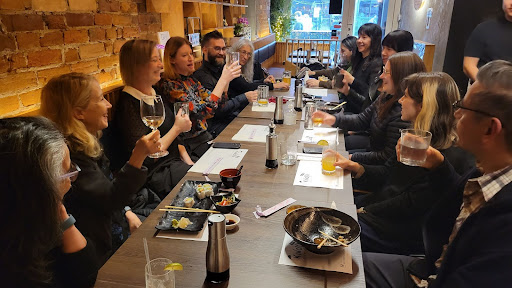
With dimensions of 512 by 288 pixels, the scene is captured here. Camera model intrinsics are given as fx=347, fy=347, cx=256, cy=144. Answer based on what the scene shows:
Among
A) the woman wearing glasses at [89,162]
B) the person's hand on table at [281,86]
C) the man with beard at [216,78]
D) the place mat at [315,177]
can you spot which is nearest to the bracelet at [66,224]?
the woman wearing glasses at [89,162]

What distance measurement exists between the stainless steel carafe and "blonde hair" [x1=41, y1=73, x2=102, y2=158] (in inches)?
31.4

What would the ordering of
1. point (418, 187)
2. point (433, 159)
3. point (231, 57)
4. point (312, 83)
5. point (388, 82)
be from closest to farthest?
point (433, 159) < point (418, 187) < point (388, 82) < point (231, 57) < point (312, 83)

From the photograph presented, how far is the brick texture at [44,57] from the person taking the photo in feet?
6.26

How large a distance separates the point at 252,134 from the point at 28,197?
5.19 ft

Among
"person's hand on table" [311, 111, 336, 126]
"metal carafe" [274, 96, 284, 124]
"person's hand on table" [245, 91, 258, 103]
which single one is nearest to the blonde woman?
"person's hand on table" [311, 111, 336, 126]

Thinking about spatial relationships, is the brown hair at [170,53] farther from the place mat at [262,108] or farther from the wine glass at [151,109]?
the wine glass at [151,109]

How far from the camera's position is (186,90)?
271 centimetres

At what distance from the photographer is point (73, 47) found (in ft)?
7.36

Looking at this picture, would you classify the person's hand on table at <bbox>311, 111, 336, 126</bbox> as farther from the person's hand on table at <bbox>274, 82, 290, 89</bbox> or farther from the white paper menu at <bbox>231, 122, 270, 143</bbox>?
the person's hand on table at <bbox>274, 82, 290, 89</bbox>

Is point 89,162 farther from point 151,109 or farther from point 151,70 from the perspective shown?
point 151,70

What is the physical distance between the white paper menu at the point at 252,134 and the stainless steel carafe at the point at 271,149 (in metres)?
0.42

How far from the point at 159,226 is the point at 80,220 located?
404 millimetres

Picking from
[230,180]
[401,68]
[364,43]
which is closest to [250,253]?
[230,180]

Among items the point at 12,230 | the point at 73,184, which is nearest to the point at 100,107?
the point at 73,184
